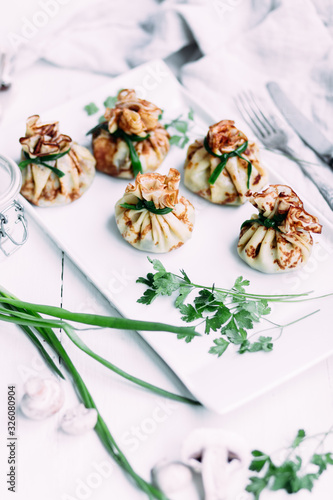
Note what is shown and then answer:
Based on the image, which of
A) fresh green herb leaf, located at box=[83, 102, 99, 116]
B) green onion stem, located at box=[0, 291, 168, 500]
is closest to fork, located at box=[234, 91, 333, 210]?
fresh green herb leaf, located at box=[83, 102, 99, 116]

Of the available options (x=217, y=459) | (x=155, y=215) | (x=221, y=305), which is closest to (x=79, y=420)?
(x=217, y=459)

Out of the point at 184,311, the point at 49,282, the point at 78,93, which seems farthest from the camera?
the point at 78,93

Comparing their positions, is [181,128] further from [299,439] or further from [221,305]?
[299,439]

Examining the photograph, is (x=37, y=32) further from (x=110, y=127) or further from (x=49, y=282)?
(x=49, y=282)

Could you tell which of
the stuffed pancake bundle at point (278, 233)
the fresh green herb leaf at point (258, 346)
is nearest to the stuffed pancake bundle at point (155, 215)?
the stuffed pancake bundle at point (278, 233)

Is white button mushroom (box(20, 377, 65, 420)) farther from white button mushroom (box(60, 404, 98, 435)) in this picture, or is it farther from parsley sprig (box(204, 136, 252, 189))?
parsley sprig (box(204, 136, 252, 189))

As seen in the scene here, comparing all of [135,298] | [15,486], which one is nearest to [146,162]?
[135,298]
